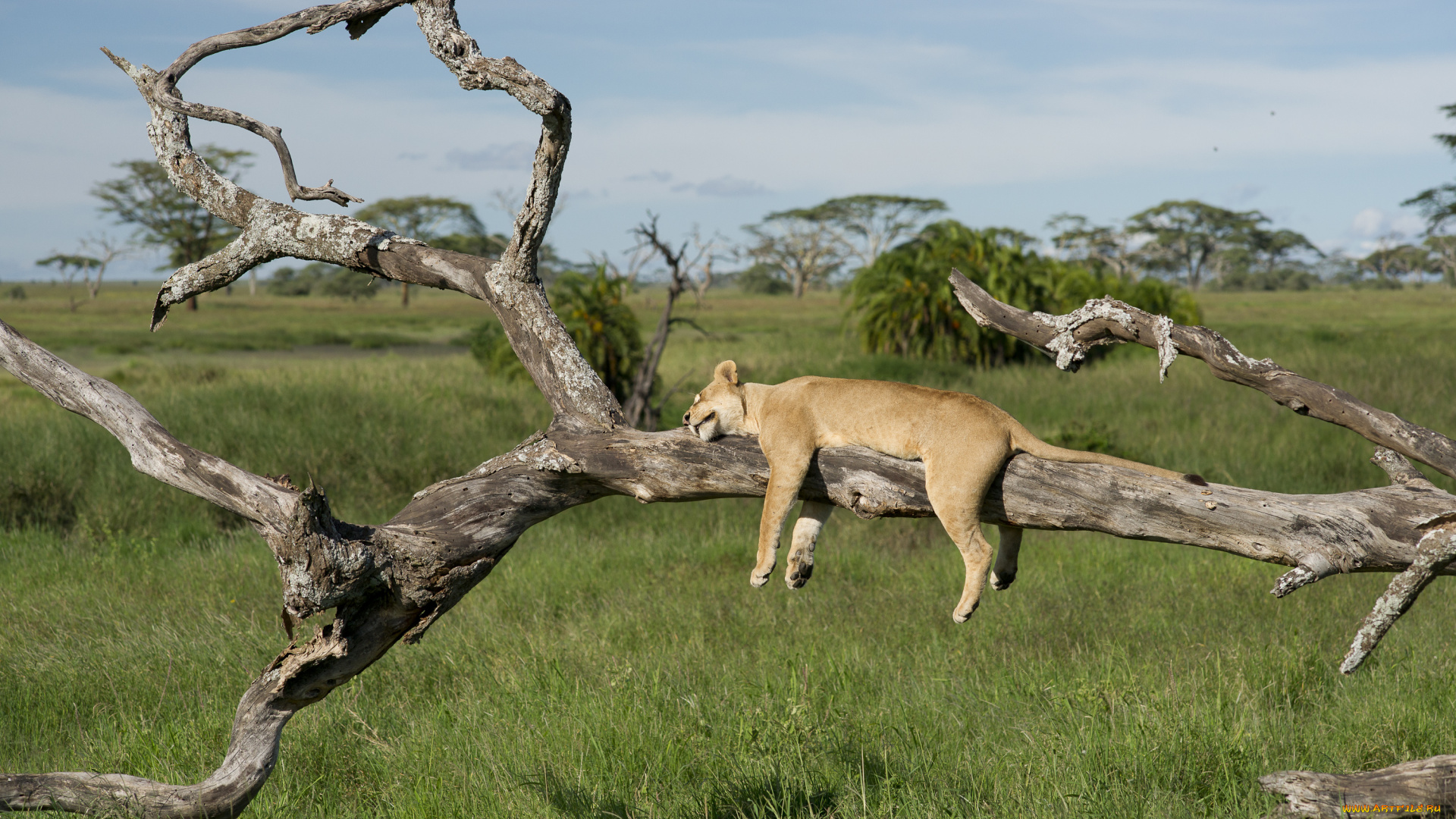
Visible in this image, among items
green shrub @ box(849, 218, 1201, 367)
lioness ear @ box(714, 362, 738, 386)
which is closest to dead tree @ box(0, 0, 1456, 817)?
lioness ear @ box(714, 362, 738, 386)

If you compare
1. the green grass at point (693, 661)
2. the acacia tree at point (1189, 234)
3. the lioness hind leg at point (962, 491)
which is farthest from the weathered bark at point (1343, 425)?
the acacia tree at point (1189, 234)

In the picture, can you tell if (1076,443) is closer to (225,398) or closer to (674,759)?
(674,759)

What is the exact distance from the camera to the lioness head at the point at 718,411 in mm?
3691

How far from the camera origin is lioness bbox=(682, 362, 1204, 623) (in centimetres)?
327

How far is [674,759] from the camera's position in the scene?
185 inches

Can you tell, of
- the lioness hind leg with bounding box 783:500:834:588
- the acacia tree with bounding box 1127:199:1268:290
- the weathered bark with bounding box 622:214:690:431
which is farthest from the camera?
the acacia tree with bounding box 1127:199:1268:290

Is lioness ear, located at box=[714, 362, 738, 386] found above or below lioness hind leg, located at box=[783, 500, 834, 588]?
above

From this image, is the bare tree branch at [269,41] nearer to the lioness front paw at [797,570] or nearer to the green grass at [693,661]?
the lioness front paw at [797,570]

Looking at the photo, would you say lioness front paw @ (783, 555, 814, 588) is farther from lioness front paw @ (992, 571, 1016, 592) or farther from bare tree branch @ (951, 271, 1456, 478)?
bare tree branch @ (951, 271, 1456, 478)

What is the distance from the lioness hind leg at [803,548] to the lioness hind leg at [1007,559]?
698 mm

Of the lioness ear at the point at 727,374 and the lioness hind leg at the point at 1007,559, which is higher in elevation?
the lioness ear at the point at 727,374

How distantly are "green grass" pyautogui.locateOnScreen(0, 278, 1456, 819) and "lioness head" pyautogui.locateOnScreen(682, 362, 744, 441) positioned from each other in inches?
67.2

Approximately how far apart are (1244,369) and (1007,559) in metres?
1.11

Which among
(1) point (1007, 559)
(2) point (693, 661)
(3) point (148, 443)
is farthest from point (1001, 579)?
(3) point (148, 443)
